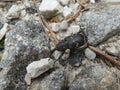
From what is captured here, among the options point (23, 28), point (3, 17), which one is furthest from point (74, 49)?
point (3, 17)

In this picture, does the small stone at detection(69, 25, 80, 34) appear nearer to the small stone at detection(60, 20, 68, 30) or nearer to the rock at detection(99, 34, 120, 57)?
the small stone at detection(60, 20, 68, 30)

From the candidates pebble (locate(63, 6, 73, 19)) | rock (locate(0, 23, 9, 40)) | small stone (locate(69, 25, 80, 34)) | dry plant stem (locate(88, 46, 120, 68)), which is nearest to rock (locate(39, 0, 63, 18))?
pebble (locate(63, 6, 73, 19))

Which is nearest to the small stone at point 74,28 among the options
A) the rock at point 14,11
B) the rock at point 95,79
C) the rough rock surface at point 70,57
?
the rough rock surface at point 70,57

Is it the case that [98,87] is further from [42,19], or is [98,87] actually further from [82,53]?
[42,19]

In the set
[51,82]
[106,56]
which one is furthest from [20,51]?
[106,56]

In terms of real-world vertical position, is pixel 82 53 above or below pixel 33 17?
below

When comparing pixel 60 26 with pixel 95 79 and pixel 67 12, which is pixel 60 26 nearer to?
pixel 67 12
